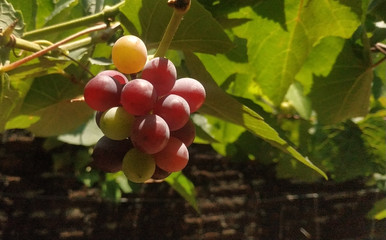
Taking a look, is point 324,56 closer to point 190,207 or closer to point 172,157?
point 172,157

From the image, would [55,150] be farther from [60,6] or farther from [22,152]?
[60,6]

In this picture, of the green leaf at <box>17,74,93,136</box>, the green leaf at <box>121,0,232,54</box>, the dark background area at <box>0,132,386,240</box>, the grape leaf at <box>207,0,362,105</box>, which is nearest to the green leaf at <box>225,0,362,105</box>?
the grape leaf at <box>207,0,362,105</box>

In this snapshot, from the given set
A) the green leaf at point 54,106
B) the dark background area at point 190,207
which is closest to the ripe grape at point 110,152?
the green leaf at point 54,106

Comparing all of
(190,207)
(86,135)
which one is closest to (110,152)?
(86,135)

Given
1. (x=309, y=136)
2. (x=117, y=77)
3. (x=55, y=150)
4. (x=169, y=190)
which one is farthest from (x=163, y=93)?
(x=169, y=190)

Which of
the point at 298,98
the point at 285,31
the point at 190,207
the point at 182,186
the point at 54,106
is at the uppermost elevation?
the point at 285,31
